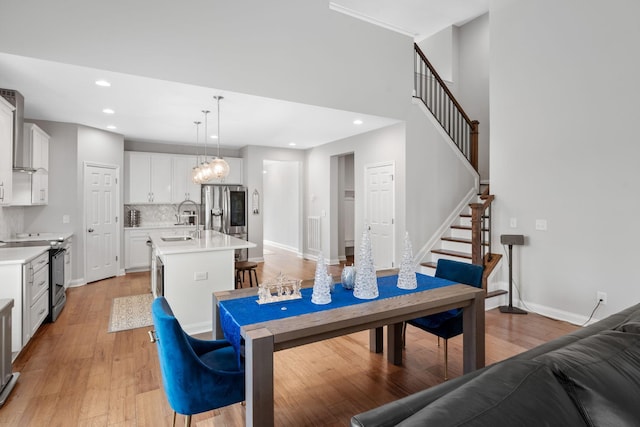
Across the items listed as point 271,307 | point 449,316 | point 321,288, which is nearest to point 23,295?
point 271,307

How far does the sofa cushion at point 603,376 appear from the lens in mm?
947

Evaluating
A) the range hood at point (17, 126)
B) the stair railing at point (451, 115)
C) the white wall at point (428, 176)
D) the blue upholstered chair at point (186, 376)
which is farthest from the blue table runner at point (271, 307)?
the stair railing at point (451, 115)

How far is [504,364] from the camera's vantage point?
3.34 ft

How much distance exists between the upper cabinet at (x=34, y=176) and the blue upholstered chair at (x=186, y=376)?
13.7 ft

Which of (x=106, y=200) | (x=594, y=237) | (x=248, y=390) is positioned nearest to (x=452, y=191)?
(x=594, y=237)

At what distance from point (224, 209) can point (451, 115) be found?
16.8 feet

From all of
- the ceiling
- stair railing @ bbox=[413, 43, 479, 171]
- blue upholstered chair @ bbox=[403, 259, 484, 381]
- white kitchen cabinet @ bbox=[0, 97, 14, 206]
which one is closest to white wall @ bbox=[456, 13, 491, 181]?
the ceiling

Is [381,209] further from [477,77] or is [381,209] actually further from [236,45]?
[477,77]

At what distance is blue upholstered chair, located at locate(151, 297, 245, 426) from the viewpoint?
1534 millimetres

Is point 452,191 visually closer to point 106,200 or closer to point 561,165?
point 561,165

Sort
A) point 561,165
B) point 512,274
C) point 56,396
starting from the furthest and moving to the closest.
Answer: point 512,274 < point 561,165 < point 56,396

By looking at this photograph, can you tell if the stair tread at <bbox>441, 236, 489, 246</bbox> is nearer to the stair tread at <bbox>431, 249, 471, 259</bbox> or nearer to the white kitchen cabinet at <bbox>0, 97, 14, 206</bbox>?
the stair tread at <bbox>431, 249, 471, 259</bbox>

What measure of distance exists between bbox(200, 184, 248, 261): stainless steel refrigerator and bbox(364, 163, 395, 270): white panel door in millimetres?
2959

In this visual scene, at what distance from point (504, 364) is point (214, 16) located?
4194 mm
